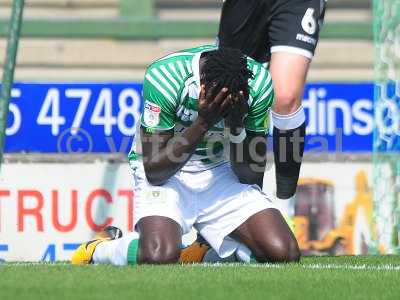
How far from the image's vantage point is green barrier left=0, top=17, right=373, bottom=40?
11.7m

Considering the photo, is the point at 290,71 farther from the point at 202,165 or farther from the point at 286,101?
the point at 202,165

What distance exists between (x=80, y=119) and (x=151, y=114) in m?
2.94

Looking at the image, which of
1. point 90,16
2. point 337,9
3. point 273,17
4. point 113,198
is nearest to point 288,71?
point 273,17

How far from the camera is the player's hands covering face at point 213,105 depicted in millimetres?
6211

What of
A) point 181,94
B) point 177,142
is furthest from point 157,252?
point 181,94

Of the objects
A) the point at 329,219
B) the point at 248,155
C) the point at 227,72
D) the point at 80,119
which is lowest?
the point at 329,219

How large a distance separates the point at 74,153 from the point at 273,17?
236 cm

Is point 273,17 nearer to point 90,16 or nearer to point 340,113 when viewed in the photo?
point 340,113

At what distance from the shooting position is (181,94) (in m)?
6.44

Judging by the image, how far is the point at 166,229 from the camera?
6598mm

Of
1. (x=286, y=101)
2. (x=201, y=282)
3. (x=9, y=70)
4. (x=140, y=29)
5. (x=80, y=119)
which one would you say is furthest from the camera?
(x=140, y=29)

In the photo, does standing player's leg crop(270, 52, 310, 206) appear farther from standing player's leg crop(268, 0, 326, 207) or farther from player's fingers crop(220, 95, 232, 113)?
player's fingers crop(220, 95, 232, 113)

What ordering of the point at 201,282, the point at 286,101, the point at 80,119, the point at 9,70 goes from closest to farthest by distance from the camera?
the point at 201,282 → the point at 286,101 → the point at 9,70 → the point at 80,119

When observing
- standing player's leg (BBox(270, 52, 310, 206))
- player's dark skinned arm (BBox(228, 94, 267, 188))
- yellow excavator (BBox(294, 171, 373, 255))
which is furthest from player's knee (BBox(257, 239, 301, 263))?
yellow excavator (BBox(294, 171, 373, 255))
